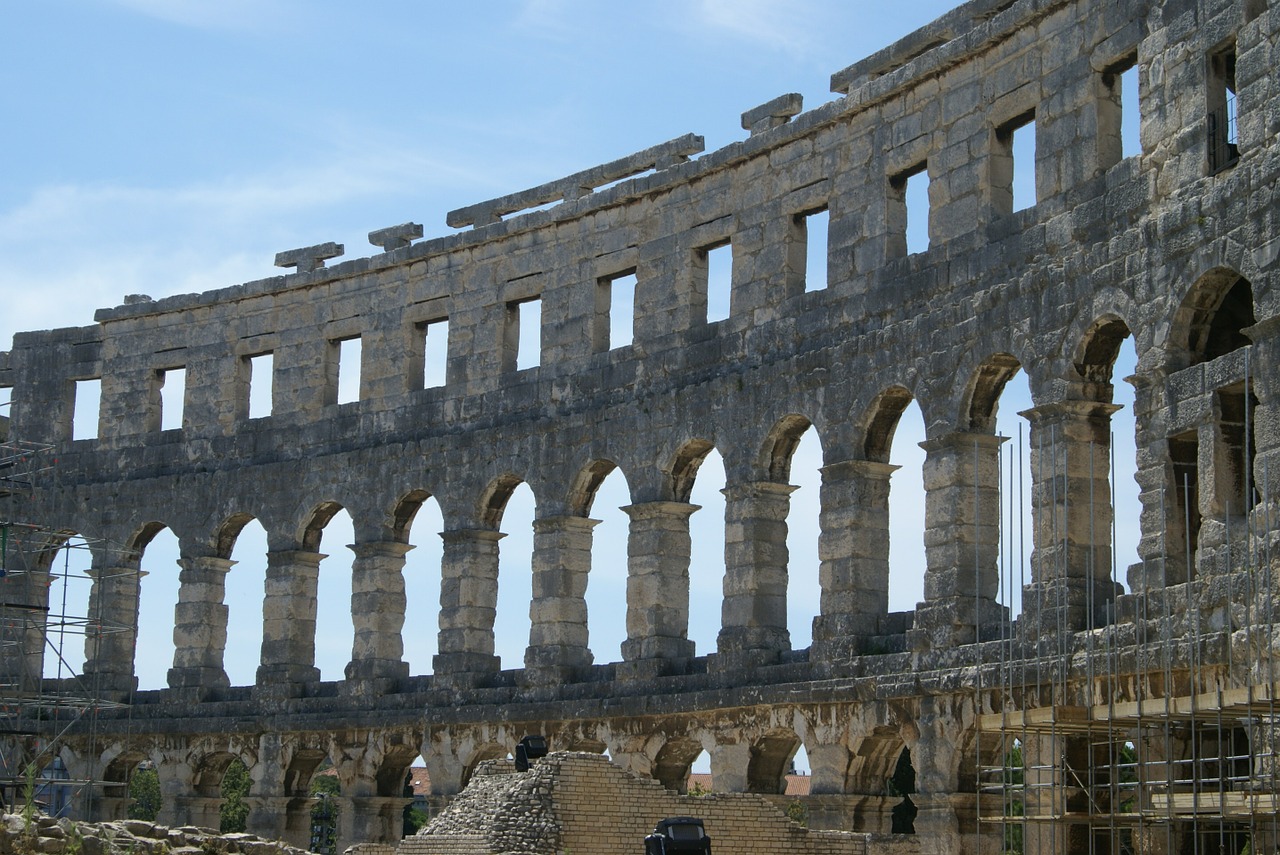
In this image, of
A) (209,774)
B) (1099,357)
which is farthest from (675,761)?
(209,774)

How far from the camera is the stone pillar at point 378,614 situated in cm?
2825

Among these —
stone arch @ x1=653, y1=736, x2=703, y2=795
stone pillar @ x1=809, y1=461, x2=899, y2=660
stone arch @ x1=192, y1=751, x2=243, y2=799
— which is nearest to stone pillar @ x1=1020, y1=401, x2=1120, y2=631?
stone pillar @ x1=809, y1=461, x2=899, y2=660

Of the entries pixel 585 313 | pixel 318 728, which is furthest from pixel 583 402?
pixel 318 728

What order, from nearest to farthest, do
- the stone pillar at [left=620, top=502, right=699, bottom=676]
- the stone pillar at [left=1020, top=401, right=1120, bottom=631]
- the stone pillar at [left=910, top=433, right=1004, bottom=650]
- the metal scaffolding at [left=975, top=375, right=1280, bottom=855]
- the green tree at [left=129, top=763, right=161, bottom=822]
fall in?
the metal scaffolding at [left=975, top=375, right=1280, bottom=855], the stone pillar at [left=1020, top=401, right=1120, bottom=631], the stone pillar at [left=910, top=433, right=1004, bottom=650], the stone pillar at [left=620, top=502, right=699, bottom=676], the green tree at [left=129, top=763, right=161, bottom=822]

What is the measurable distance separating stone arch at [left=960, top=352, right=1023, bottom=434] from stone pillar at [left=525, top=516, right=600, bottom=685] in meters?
6.57

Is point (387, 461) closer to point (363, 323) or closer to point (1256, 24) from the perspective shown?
point (363, 323)

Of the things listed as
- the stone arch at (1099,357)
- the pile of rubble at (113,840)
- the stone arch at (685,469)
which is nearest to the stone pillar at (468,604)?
the stone arch at (685,469)

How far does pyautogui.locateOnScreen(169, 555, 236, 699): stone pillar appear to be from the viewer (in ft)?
98.9

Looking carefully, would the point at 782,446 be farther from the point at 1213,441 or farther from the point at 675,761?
the point at 1213,441

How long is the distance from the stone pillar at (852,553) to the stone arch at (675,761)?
95.1 inches

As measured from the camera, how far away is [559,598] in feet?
86.3

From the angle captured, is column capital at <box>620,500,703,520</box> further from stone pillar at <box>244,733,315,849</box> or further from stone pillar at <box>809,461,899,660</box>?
stone pillar at <box>244,733,315,849</box>

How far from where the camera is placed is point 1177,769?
58.0 ft

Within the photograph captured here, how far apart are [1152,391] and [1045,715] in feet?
10.0
